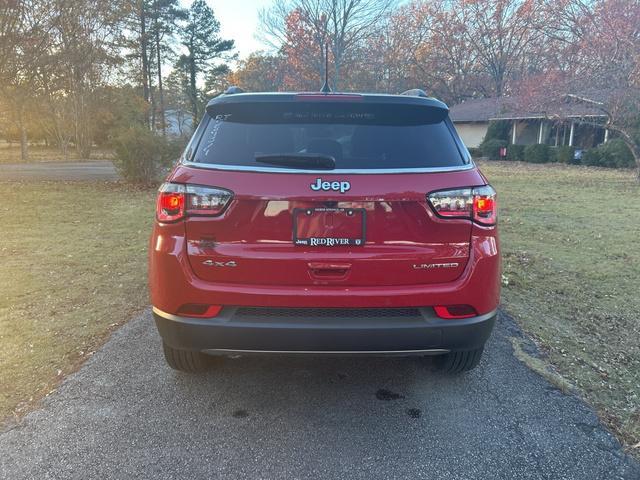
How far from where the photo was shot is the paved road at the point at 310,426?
2344 mm

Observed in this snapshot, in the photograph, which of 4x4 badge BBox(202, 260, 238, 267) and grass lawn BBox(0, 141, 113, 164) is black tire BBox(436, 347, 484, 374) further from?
grass lawn BBox(0, 141, 113, 164)

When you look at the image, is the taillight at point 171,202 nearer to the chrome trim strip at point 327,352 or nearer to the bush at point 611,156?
the chrome trim strip at point 327,352

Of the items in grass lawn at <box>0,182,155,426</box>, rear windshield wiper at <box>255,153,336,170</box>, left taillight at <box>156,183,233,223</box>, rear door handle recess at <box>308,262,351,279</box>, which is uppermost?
rear windshield wiper at <box>255,153,336,170</box>

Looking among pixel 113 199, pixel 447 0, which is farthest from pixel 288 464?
pixel 447 0

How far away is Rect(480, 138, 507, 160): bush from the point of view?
32125 millimetres

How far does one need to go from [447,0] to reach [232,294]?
156 ft

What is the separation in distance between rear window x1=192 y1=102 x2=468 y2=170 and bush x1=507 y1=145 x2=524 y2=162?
29901mm

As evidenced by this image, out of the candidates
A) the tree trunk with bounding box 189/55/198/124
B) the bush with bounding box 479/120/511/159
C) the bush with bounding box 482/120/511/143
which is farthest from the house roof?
the tree trunk with bounding box 189/55/198/124

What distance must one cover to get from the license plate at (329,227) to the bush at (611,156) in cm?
2547

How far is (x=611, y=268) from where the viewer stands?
589cm

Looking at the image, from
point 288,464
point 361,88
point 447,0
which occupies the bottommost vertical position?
point 288,464

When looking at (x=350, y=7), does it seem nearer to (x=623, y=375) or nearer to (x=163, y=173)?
(x=163, y=173)

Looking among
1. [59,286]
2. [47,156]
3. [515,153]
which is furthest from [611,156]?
[47,156]

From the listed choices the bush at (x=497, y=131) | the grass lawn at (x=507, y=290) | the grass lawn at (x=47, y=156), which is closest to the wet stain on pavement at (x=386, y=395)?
the grass lawn at (x=507, y=290)
